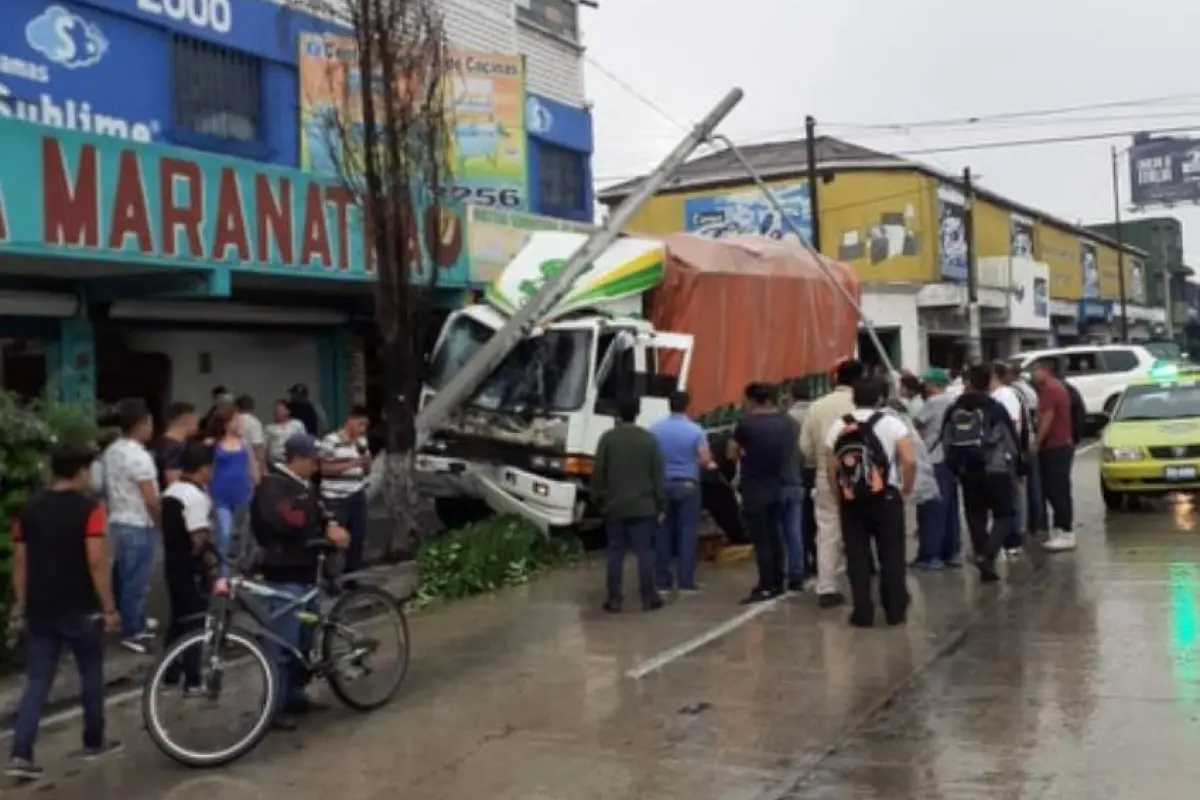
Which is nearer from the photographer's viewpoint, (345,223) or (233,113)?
(345,223)

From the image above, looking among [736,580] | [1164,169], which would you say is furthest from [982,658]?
[1164,169]

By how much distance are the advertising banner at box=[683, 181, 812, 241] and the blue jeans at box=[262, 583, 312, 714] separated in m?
34.1

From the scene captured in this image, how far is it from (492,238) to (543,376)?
17.3 feet

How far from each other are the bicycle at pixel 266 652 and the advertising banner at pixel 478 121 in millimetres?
10224

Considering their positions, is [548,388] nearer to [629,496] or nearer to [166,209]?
[629,496]

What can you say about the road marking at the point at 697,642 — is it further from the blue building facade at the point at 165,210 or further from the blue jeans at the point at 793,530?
the blue building facade at the point at 165,210

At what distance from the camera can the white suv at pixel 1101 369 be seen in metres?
29.5

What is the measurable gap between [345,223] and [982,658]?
32.3 feet

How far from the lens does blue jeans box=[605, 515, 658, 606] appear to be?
35.1 feet

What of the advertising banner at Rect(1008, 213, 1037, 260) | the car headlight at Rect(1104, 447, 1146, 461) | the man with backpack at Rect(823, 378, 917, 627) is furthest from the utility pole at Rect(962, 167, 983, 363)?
the man with backpack at Rect(823, 378, 917, 627)

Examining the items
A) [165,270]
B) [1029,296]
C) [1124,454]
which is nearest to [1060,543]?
[1124,454]

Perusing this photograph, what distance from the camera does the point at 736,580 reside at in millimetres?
12148

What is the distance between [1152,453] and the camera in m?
15.4

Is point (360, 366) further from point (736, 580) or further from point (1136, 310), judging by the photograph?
point (1136, 310)
